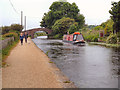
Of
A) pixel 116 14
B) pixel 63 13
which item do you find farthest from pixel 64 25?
pixel 116 14

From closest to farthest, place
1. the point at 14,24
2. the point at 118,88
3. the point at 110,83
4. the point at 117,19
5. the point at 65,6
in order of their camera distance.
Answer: the point at 118,88 → the point at 110,83 → the point at 117,19 → the point at 14,24 → the point at 65,6

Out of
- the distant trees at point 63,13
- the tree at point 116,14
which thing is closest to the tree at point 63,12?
the distant trees at point 63,13

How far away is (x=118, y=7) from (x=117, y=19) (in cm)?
181

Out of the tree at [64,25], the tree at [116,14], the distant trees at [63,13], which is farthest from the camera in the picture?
the distant trees at [63,13]

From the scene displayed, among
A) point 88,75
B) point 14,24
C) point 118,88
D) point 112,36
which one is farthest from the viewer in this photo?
point 14,24

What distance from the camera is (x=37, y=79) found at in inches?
248

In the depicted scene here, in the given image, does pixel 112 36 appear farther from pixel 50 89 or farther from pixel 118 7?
pixel 50 89

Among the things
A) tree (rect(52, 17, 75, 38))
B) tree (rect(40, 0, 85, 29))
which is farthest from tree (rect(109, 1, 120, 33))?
tree (rect(40, 0, 85, 29))

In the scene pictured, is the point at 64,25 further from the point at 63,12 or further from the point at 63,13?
the point at 63,13

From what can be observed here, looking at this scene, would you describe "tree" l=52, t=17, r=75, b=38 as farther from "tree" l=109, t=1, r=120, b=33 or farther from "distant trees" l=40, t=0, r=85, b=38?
"tree" l=109, t=1, r=120, b=33

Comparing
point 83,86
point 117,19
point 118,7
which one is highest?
point 118,7

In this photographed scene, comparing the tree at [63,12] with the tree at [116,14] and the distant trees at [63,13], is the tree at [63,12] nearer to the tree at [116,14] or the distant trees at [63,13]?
the distant trees at [63,13]

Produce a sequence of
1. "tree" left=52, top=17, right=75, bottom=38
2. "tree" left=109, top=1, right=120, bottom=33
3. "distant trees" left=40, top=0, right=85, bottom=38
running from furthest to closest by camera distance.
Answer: "distant trees" left=40, top=0, right=85, bottom=38, "tree" left=52, top=17, right=75, bottom=38, "tree" left=109, top=1, right=120, bottom=33

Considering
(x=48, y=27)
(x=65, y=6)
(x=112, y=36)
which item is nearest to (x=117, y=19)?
(x=112, y=36)
